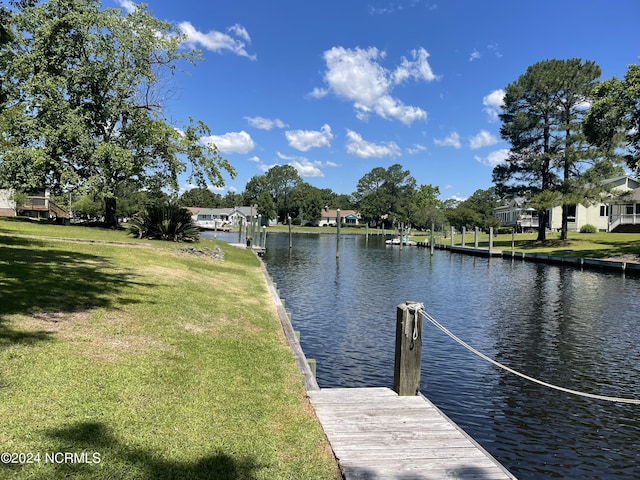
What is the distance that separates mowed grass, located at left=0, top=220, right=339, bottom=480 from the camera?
13.3 feet

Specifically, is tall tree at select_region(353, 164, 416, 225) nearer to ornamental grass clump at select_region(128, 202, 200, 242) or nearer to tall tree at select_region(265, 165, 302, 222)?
tall tree at select_region(265, 165, 302, 222)

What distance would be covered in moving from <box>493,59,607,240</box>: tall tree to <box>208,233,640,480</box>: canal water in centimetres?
2235

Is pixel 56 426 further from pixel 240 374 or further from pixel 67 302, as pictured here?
pixel 67 302

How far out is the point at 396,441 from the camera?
16.5 ft

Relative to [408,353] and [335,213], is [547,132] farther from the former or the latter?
[335,213]

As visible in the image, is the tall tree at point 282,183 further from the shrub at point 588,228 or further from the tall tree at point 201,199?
the shrub at point 588,228

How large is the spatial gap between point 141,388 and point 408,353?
3726 millimetres

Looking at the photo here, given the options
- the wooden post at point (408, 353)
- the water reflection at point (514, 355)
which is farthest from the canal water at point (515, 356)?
the wooden post at point (408, 353)

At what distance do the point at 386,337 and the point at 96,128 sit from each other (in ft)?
87.7

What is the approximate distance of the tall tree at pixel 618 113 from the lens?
32656 millimetres

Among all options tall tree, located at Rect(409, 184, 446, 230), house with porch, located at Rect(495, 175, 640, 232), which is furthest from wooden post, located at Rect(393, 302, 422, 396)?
tall tree, located at Rect(409, 184, 446, 230)

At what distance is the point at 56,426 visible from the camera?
4.29 metres

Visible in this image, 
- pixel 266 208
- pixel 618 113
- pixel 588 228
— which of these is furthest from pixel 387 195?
pixel 618 113

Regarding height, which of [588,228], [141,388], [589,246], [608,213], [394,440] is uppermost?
[608,213]
